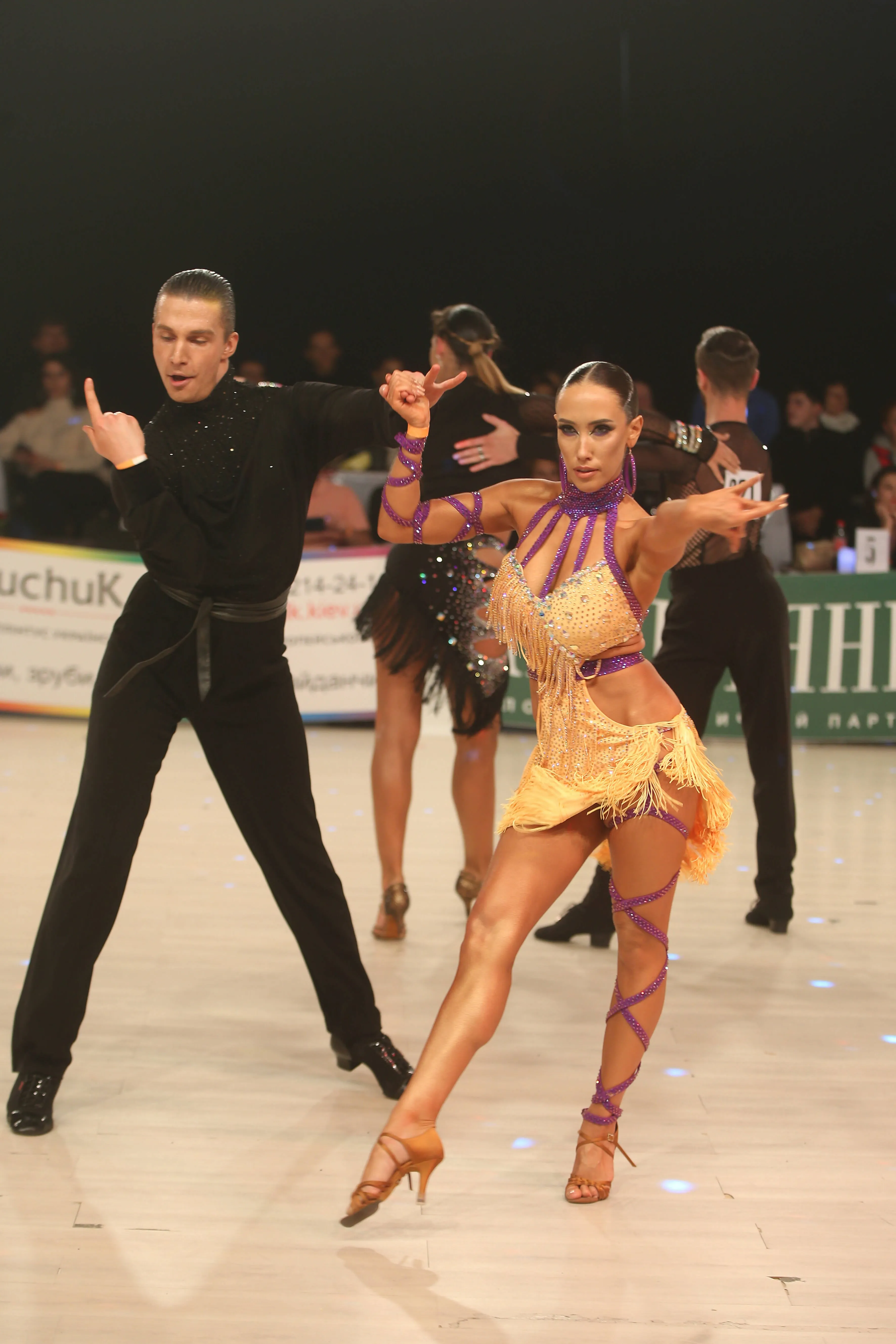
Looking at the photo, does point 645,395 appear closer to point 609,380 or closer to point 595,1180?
point 609,380

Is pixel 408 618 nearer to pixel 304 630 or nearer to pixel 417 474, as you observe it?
pixel 417 474

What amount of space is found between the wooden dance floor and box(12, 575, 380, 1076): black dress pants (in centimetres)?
25

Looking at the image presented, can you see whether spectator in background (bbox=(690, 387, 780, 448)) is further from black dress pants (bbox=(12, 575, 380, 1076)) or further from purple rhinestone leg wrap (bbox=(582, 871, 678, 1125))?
purple rhinestone leg wrap (bbox=(582, 871, 678, 1125))

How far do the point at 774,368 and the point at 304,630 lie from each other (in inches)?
174

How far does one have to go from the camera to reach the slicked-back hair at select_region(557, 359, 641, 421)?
242cm

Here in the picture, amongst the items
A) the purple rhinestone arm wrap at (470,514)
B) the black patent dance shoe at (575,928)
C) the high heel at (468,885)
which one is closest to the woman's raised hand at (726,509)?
the purple rhinestone arm wrap at (470,514)

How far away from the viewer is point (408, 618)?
13.2ft

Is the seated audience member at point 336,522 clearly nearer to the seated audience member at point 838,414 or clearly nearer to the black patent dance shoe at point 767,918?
the seated audience member at point 838,414

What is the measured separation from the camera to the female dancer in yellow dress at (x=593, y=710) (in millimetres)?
2352

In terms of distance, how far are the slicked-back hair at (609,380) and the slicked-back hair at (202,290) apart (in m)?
0.72

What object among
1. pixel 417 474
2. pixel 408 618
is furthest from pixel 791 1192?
pixel 408 618

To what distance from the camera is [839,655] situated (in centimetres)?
741

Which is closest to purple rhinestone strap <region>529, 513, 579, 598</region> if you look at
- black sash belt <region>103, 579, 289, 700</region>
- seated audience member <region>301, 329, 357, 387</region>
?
black sash belt <region>103, 579, 289, 700</region>

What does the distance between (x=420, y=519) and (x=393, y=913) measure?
1828 mm
